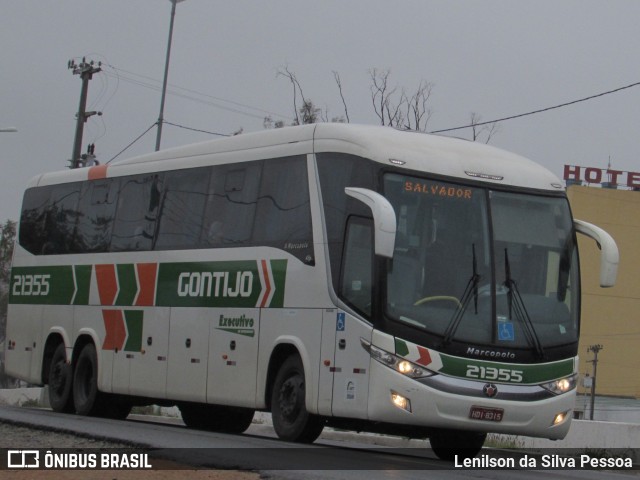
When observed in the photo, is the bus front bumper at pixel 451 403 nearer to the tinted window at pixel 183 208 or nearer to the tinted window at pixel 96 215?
the tinted window at pixel 183 208

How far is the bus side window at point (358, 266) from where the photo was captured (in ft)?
46.6

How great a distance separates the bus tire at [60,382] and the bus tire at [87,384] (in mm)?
175

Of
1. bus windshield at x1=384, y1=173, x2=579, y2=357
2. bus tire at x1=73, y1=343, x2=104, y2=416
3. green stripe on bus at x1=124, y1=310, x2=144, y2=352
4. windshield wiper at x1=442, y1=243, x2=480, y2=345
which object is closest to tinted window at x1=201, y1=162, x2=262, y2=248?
green stripe on bus at x1=124, y1=310, x2=144, y2=352

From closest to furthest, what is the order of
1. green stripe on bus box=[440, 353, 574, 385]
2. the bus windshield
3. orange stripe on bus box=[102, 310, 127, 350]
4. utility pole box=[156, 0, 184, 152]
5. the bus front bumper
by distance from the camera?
the bus front bumper < green stripe on bus box=[440, 353, 574, 385] < the bus windshield < orange stripe on bus box=[102, 310, 127, 350] < utility pole box=[156, 0, 184, 152]

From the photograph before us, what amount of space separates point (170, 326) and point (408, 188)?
5.56m

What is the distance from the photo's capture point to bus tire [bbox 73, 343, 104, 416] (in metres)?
20.9

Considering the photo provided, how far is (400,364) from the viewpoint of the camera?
45.0ft

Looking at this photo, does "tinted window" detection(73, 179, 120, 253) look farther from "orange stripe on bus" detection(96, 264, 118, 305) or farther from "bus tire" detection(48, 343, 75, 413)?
"bus tire" detection(48, 343, 75, 413)

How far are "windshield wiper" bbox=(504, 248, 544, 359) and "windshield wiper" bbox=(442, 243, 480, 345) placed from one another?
36 centimetres

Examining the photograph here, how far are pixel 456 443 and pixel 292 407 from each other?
2.00 m

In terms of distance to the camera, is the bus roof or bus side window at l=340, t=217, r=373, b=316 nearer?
→ bus side window at l=340, t=217, r=373, b=316

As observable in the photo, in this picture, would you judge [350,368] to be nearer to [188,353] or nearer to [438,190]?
[438,190]

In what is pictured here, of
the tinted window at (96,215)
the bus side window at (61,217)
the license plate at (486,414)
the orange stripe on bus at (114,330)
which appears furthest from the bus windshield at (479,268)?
the bus side window at (61,217)

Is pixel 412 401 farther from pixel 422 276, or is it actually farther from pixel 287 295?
pixel 287 295
